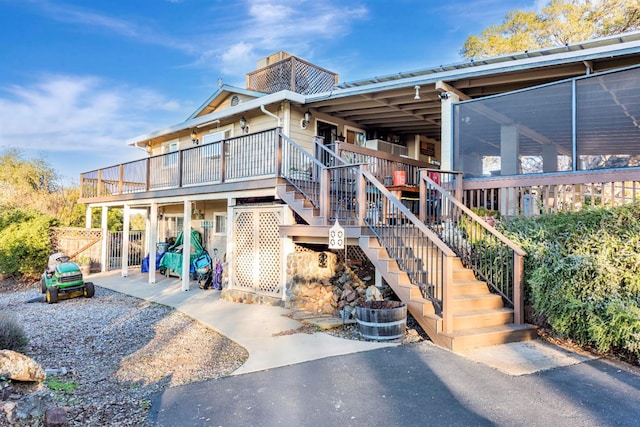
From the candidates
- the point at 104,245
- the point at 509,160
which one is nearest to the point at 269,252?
the point at 509,160

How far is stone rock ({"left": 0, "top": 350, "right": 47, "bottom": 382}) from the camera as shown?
3441mm

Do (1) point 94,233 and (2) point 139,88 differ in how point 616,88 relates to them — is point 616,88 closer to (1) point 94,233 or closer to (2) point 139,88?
(1) point 94,233

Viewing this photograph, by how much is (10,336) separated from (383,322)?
4466 mm

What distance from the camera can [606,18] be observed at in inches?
642

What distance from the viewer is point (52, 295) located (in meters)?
9.43

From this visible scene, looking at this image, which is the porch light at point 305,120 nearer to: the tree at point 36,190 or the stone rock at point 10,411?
the stone rock at point 10,411

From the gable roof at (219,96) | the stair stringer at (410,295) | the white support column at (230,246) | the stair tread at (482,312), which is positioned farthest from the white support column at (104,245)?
the stair tread at (482,312)

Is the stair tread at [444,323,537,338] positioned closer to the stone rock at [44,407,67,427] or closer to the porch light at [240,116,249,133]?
the stone rock at [44,407,67,427]

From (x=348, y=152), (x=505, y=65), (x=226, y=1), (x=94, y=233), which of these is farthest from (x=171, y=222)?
(x=505, y=65)

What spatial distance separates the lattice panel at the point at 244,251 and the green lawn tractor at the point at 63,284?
154 inches

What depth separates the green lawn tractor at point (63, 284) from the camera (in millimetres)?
9531

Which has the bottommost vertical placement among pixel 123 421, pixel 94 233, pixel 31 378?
pixel 123 421

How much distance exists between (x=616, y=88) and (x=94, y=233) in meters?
16.1

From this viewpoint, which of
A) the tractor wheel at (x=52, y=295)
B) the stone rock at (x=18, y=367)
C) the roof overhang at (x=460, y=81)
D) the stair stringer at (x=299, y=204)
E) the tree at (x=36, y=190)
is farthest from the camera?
the tree at (x=36, y=190)
